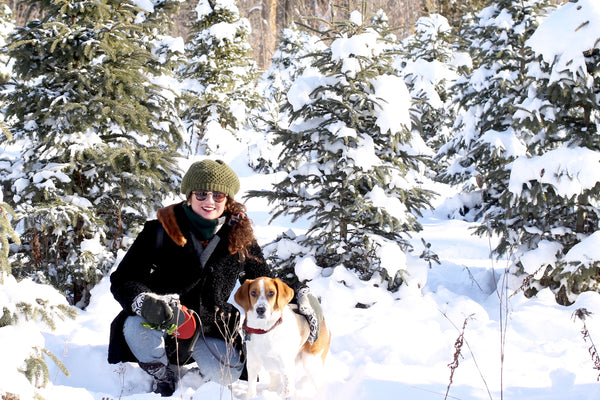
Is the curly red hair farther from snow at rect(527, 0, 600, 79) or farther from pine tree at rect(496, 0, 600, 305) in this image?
snow at rect(527, 0, 600, 79)

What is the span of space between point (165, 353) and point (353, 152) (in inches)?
112

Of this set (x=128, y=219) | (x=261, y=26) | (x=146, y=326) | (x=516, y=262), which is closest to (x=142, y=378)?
(x=146, y=326)

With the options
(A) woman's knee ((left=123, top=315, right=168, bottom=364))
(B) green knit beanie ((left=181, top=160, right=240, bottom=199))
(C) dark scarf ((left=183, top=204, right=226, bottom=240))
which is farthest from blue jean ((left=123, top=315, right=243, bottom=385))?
(B) green knit beanie ((left=181, top=160, right=240, bottom=199))

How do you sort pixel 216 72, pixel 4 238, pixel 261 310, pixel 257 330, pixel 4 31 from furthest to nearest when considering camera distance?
pixel 216 72 → pixel 4 31 → pixel 257 330 → pixel 261 310 → pixel 4 238

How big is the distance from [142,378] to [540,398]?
9.75ft

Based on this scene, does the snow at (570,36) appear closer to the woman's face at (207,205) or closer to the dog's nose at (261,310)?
the woman's face at (207,205)

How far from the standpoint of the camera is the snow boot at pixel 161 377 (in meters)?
3.36

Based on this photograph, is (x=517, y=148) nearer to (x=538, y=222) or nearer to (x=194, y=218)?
(x=538, y=222)

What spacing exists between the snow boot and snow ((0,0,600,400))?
0.27 feet

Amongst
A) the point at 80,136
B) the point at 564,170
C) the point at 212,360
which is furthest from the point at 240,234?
the point at 564,170

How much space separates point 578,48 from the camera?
5.04 metres

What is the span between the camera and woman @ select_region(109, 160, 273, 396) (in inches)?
132

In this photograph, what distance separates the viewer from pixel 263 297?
2.95 meters

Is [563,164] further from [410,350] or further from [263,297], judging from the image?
[263,297]
